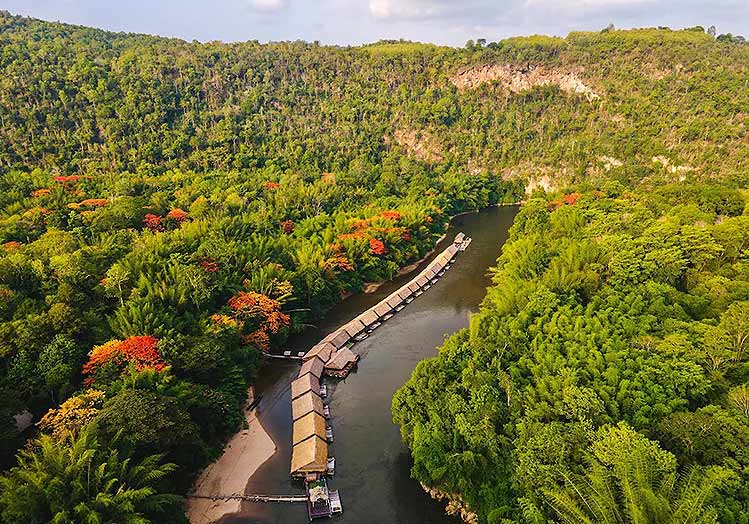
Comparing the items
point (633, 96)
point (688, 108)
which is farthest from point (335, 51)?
point (688, 108)

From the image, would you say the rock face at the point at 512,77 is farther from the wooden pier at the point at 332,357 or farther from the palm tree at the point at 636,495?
the palm tree at the point at 636,495

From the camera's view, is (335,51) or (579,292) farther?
(335,51)

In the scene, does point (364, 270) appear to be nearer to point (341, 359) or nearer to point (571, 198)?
point (341, 359)

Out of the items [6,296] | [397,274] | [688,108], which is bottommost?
[397,274]

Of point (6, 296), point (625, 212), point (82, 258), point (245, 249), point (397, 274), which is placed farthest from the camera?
point (397, 274)

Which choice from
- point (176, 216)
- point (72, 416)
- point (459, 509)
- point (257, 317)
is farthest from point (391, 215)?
point (72, 416)

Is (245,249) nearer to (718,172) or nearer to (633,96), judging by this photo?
(718,172)
